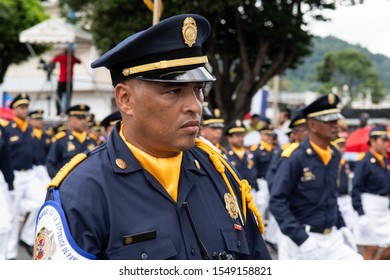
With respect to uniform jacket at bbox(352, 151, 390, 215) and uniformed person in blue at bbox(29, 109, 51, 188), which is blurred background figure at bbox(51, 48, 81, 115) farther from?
uniform jacket at bbox(352, 151, 390, 215)

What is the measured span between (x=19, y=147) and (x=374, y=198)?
5959 mm

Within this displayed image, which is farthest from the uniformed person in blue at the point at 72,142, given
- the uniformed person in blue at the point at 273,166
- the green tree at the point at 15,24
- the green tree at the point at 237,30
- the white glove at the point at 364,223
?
the green tree at the point at 15,24

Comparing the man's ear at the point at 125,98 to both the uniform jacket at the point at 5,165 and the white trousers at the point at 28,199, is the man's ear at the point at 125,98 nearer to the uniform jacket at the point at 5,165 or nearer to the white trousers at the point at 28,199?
the uniform jacket at the point at 5,165

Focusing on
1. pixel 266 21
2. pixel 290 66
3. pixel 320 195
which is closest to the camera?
pixel 320 195

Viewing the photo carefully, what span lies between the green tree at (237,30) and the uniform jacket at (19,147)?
23.9ft

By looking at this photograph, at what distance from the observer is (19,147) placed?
10.6m

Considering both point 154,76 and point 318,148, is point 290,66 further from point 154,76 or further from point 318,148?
point 154,76

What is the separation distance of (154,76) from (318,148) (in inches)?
162

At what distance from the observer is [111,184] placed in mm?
2453

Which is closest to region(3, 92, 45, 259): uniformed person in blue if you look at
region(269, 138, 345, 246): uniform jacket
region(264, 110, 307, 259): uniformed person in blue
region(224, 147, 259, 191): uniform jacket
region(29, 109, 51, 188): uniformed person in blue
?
region(29, 109, 51, 188): uniformed person in blue

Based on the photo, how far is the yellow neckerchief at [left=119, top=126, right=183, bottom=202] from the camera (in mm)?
2545

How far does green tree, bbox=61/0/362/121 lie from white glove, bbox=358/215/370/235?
9.03 metres

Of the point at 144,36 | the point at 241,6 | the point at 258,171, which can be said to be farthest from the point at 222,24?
the point at 144,36
